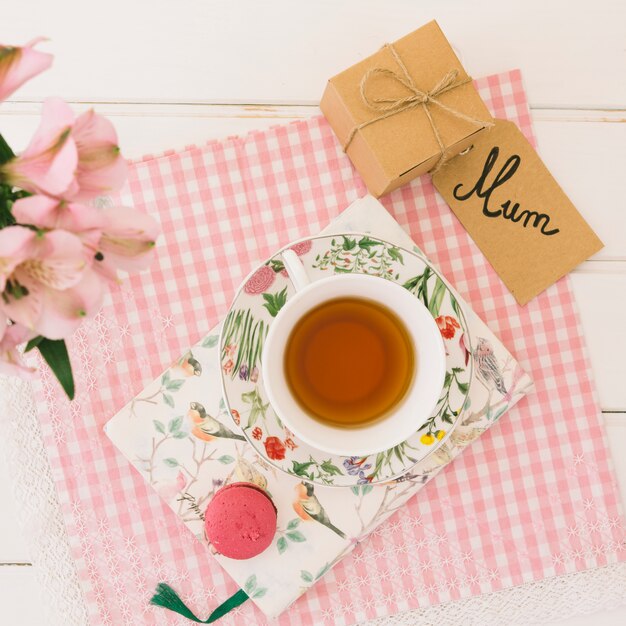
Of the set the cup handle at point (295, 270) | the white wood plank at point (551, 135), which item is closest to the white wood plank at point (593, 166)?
the white wood plank at point (551, 135)

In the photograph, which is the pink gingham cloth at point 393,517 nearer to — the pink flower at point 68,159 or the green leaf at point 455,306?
the green leaf at point 455,306

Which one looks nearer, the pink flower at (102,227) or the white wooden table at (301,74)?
the pink flower at (102,227)

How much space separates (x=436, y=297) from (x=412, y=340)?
0.18ft

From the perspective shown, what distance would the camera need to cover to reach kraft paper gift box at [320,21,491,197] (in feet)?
2.26

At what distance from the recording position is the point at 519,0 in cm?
80

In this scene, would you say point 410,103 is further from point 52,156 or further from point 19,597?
point 19,597

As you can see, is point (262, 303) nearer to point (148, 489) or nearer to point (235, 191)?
point (235, 191)

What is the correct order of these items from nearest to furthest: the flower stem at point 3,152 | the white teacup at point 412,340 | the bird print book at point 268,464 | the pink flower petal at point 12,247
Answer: the pink flower petal at point 12,247 → the flower stem at point 3,152 → the white teacup at point 412,340 → the bird print book at point 268,464

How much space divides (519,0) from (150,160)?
19.6 inches

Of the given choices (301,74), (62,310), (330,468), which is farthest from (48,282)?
(301,74)

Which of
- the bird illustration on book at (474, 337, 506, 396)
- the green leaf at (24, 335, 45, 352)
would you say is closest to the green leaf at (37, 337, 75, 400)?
the green leaf at (24, 335, 45, 352)

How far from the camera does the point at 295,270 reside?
25.3 inches

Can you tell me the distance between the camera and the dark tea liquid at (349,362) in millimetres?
707

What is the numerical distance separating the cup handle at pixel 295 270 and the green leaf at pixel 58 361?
0.23 meters
